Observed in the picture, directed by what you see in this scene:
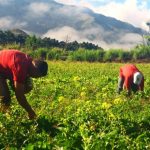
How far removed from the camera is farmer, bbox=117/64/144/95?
10773 mm

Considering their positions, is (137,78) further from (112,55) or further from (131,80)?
(112,55)

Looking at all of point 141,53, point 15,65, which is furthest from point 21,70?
point 141,53

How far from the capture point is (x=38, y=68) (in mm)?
6730

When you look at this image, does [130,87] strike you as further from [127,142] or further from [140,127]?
[127,142]

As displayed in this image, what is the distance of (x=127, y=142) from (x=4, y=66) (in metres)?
2.32

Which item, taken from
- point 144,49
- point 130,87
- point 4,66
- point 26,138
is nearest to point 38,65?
point 4,66

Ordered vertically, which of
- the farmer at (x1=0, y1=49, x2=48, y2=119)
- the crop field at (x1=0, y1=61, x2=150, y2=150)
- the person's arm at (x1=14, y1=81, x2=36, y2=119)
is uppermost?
the farmer at (x1=0, y1=49, x2=48, y2=119)

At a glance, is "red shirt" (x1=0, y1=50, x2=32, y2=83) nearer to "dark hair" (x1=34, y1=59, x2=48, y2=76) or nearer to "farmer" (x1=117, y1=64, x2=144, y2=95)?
"dark hair" (x1=34, y1=59, x2=48, y2=76)

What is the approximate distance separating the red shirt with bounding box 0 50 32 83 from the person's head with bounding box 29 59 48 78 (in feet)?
0.24

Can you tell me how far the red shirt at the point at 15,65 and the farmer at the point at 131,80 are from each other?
4.17 metres

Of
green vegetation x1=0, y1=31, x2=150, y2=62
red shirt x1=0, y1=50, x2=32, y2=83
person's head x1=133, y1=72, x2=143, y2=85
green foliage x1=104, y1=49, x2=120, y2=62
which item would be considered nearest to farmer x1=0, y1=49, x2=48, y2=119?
red shirt x1=0, y1=50, x2=32, y2=83

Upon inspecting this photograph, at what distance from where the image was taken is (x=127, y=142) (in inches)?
228

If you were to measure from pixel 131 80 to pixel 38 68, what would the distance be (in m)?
4.69

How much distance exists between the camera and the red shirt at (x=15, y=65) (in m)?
6.67
